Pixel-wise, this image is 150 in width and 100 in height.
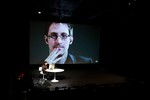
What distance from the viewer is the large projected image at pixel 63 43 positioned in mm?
6629

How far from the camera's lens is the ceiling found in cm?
559

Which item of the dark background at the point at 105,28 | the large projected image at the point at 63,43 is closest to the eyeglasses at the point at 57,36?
the large projected image at the point at 63,43

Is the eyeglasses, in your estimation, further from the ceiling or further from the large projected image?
the ceiling

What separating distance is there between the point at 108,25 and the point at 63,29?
1777 millimetres

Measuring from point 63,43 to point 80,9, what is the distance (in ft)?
4.37

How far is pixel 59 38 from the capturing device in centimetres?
671

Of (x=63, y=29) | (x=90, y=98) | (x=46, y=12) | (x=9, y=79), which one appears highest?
(x=46, y=12)

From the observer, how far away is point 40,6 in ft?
19.9

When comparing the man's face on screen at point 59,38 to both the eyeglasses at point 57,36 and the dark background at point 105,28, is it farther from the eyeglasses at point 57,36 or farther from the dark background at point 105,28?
the dark background at point 105,28

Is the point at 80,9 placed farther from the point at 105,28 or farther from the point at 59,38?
the point at 105,28

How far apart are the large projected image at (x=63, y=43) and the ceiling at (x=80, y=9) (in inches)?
13.6

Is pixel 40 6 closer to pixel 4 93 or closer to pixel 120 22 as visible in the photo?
pixel 120 22

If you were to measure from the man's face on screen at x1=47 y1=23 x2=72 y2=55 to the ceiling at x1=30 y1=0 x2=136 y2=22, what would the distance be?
0.46 metres

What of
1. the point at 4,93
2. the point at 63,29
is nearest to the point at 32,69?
the point at 63,29
